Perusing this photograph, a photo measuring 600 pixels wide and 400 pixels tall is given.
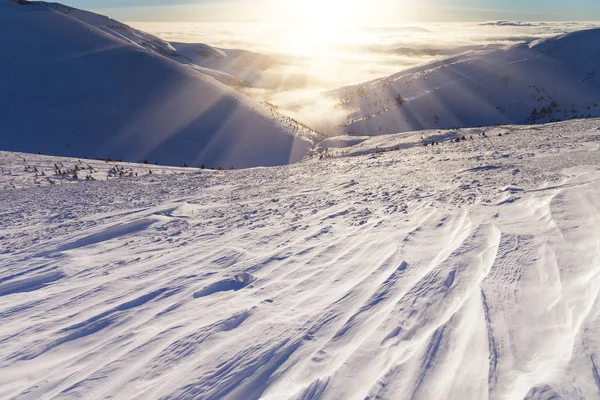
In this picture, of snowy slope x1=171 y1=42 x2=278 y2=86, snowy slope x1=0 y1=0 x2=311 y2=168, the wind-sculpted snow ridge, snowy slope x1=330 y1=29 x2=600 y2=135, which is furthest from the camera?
snowy slope x1=171 y1=42 x2=278 y2=86

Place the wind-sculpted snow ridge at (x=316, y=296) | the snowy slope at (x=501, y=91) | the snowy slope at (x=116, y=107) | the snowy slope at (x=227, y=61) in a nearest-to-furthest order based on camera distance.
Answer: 1. the wind-sculpted snow ridge at (x=316, y=296)
2. the snowy slope at (x=116, y=107)
3. the snowy slope at (x=501, y=91)
4. the snowy slope at (x=227, y=61)

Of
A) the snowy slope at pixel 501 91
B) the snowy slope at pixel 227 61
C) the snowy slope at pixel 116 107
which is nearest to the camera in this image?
the snowy slope at pixel 116 107

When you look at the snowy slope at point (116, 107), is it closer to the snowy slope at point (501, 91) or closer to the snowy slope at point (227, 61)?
the snowy slope at point (501, 91)

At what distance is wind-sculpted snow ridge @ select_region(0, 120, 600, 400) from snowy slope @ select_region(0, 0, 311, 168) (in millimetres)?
12360

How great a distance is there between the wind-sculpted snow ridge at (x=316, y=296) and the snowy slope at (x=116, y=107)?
12360 millimetres

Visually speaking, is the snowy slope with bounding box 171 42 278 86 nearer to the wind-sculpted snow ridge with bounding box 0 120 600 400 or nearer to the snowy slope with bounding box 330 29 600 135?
the snowy slope with bounding box 330 29 600 135

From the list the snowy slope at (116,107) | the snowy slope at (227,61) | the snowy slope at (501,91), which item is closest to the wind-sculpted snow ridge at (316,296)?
the snowy slope at (116,107)

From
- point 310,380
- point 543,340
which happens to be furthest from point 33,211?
point 543,340

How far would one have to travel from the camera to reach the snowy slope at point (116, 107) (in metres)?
18.1

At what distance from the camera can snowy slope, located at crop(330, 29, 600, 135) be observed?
963 inches

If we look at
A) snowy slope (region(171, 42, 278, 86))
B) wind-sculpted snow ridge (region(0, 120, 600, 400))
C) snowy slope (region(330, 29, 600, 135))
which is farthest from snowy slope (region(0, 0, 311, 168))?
snowy slope (region(171, 42, 278, 86))

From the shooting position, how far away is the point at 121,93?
2148 cm

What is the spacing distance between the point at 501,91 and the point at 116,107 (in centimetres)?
2335

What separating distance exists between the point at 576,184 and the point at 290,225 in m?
4.01
